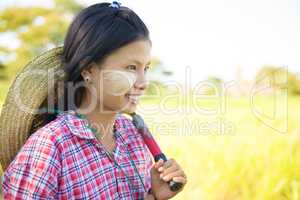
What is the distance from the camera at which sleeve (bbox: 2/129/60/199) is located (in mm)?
1168

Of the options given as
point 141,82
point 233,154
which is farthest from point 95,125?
point 233,154

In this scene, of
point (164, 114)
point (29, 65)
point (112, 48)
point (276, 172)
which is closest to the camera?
point (112, 48)

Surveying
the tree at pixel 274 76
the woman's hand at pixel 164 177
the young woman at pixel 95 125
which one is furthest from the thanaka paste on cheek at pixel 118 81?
the tree at pixel 274 76

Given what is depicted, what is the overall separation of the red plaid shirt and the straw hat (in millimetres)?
100

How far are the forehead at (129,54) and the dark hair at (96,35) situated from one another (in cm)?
1

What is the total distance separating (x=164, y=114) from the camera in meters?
2.69

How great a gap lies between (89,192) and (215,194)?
1.35 metres

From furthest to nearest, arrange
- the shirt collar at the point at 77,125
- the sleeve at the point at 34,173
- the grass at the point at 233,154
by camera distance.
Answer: the grass at the point at 233,154, the shirt collar at the point at 77,125, the sleeve at the point at 34,173

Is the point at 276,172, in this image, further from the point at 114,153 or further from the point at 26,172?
the point at 26,172

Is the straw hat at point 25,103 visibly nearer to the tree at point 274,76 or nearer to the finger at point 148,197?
the finger at point 148,197

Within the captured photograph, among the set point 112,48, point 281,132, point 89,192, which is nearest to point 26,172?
point 89,192

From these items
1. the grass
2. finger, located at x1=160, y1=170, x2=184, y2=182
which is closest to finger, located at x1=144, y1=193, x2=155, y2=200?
finger, located at x1=160, y1=170, x2=184, y2=182

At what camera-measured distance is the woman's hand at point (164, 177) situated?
4.29ft

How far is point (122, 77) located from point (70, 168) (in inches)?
11.0
